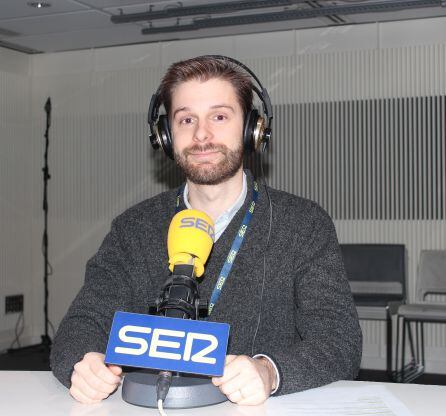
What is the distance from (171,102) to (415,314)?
13.1 feet

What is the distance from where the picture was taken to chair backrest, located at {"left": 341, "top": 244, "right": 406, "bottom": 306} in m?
6.04

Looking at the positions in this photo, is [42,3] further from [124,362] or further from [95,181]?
[124,362]

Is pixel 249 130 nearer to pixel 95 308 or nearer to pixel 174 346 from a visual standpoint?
pixel 95 308

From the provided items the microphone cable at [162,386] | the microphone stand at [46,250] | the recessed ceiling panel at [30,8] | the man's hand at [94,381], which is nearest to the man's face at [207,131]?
the man's hand at [94,381]

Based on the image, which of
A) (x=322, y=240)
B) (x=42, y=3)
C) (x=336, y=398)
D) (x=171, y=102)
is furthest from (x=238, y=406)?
(x=42, y=3)

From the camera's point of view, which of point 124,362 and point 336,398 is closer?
point 124,362

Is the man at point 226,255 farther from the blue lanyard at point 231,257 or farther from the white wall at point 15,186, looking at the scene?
the white wall at point 15,186

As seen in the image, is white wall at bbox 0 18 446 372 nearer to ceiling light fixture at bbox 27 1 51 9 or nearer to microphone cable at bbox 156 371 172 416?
ceiling light fixture at bbox 27 1 51 9

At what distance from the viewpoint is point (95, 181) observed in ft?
24.5

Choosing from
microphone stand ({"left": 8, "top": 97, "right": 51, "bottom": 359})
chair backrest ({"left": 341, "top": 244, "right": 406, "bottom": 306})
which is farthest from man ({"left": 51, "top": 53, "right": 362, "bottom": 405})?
microphone stand ({"left": 8, "top": 97, "right": 51, "bottom": 359})

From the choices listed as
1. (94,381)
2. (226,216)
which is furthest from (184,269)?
(226,216)

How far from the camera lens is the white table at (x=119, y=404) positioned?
1425mm

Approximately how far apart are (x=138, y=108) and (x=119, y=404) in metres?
5.94

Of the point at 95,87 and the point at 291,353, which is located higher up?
the point at 95,87
